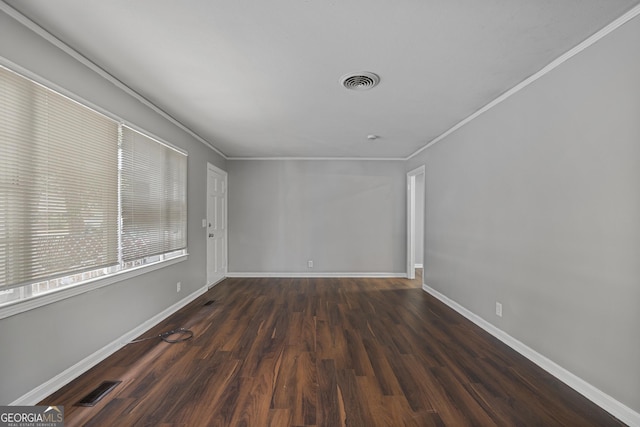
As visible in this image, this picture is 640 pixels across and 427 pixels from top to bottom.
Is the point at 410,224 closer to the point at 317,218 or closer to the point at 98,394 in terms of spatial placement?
the point at 317,218

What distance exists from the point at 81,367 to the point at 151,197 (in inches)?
65.6

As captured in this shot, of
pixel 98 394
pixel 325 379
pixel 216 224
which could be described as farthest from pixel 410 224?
pixel 98 394

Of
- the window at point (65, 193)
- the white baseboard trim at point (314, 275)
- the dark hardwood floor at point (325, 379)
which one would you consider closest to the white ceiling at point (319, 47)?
the window at point (65, 193)

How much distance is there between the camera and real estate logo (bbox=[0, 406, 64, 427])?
1.54m

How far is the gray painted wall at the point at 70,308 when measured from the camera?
161cm

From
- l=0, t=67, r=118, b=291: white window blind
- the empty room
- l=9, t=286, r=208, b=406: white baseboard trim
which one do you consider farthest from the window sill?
l=9, t=286, r=208, b=406: white baseboard trim

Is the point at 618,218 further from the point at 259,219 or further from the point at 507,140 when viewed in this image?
the point at 259,219

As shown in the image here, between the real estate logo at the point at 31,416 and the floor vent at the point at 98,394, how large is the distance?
0.11 m

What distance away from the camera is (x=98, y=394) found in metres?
1.84

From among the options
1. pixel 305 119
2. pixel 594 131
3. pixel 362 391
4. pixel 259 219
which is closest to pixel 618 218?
pixel 594 131

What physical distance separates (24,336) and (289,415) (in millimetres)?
1734

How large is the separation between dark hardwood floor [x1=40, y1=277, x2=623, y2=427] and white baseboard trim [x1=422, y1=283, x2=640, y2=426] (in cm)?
6

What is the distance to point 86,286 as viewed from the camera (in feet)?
6.91

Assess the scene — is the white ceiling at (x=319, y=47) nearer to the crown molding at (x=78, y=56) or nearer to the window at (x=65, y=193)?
the crown molding at (x=78, y=56)
